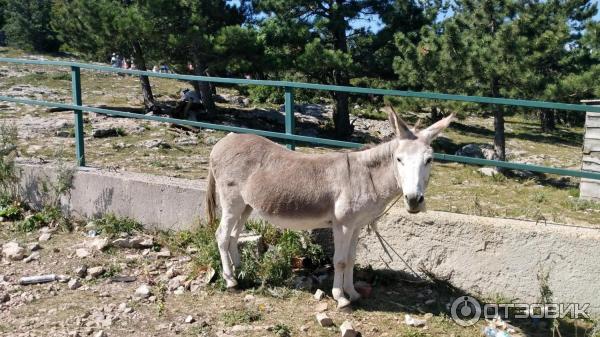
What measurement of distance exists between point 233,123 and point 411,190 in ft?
50.4

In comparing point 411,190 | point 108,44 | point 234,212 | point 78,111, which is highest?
point 108,44

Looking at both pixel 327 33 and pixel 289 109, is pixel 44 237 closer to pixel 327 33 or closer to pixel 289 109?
pixel 289 109

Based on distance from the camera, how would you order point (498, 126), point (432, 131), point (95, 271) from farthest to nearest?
point (498, 126), point (95, 271), point (432, 131)

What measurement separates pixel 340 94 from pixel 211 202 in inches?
581

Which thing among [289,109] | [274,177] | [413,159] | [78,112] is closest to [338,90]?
[289,109]

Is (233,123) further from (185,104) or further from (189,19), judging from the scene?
(189,19)

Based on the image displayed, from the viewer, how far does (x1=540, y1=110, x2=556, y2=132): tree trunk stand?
25361mm

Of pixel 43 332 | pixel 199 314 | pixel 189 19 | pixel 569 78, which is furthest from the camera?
pixel 189 19

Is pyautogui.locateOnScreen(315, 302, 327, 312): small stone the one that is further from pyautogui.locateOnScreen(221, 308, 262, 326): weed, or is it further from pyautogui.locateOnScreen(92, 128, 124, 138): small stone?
pyautogui.locateOnScreen(92, 128, 124, 138): small stone

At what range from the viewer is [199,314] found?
4215mm

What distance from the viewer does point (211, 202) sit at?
4902 mm

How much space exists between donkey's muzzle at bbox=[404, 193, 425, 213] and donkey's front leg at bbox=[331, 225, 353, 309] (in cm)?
68

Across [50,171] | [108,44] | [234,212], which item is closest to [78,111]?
[50,171]

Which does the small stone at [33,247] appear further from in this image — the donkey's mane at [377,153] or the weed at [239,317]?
the donkey's mane at [377,153]
